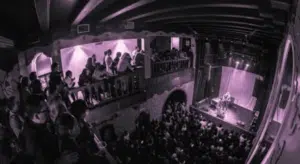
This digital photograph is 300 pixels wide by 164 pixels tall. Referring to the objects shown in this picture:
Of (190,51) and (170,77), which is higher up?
(190,51)

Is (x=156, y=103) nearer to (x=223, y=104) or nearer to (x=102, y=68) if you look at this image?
(x=102, y=68)

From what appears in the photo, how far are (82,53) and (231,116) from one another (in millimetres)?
6158

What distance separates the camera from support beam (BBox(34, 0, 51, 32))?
5.23 ft

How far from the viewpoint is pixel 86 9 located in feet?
7.16

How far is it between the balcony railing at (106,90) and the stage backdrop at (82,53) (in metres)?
0.39

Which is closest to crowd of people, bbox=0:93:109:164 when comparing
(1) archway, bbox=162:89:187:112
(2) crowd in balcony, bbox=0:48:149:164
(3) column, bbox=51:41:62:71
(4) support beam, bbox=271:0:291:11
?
(2) crowd in balcony, bbox=0:48:149:164

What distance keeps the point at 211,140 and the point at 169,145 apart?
1328 millimetres

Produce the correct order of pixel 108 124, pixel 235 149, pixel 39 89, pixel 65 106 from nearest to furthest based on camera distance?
pixel 39 89 → pixel 65 106 → pixel 108 124 → pixel 235 149

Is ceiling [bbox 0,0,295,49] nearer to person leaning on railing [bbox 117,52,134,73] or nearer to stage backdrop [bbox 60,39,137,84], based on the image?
stage backdrop [bbox 60,39,137,84]

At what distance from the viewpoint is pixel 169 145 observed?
169 inches

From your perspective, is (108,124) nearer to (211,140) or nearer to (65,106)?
(65,106)

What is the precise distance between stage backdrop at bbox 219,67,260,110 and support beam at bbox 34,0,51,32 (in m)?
6.63

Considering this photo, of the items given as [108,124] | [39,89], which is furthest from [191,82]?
[39,89]

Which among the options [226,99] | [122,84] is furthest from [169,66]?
[226,99]
